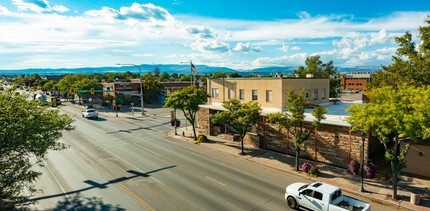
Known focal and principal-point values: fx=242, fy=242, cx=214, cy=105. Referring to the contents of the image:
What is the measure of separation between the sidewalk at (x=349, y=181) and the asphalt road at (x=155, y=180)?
102cm

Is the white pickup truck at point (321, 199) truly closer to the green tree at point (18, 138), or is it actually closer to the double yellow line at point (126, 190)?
the double yellow line at point (126, 190)

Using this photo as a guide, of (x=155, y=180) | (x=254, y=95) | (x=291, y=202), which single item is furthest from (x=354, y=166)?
(x=155, y=180)

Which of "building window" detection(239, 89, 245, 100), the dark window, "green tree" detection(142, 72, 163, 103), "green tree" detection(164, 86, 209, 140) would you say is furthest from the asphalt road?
"green tree" detection(142, 72, 163, 103)

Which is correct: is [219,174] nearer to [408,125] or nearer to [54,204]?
[54,204]

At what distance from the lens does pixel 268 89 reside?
3127 cm

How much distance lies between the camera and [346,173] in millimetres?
21062

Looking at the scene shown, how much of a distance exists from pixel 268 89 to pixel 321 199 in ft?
60.9

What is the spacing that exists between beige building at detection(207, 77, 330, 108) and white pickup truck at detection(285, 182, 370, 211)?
1573 cm

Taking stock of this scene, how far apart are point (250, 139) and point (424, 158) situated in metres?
16.4

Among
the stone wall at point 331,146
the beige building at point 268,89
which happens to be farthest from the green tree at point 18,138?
the beige building at point 268,89

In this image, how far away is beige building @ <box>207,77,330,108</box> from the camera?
30312 millimetres

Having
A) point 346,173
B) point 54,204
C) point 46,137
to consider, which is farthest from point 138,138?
point 346,173

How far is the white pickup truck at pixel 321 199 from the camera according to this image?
13805 millimetres

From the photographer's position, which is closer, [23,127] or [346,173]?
[23,127]
